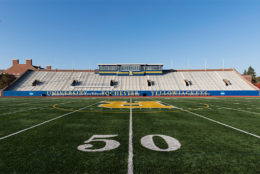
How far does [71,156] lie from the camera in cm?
322

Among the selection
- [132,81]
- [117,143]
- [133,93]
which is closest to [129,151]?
[117,143]

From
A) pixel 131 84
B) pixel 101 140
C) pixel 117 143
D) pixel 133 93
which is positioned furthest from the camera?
pixel 131 84

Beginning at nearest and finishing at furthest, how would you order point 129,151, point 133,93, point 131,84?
1. point 129,151
2. point 133,93
3. point 131,84

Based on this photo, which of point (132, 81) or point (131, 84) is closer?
point (131, 84)

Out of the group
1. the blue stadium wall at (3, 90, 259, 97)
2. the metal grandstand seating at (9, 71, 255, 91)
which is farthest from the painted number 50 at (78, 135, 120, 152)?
the metal grandstand seating at (9, 71, 255, 91)

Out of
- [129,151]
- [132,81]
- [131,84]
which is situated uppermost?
[132,81]

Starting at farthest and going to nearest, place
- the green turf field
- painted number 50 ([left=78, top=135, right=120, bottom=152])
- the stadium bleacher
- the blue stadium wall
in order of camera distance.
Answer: the stadium bleacher < the blue stadium wall < painted number 50 ([left=78, top=135, right=120, bottom=152]) < the green turf field

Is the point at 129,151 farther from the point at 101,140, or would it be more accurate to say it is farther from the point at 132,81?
the point at 132,81

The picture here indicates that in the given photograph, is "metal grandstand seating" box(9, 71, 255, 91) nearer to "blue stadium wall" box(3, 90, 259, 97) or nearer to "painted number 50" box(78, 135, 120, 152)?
"blue stadium wall" box(3, 90, 259, 97)

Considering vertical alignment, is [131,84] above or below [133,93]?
above

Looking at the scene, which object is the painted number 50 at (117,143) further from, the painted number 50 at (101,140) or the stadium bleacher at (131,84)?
the stadium bleacher at (131,84)

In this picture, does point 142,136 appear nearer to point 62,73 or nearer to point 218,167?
point 218,167

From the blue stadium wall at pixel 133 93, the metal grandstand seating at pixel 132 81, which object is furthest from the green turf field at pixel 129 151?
the metal grandstand seating at pixel 132 81

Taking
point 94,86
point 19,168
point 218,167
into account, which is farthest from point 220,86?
point 19,168
